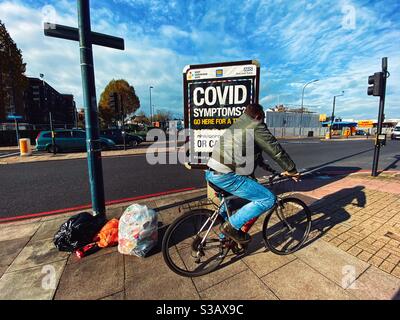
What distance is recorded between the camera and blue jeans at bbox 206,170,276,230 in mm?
2332

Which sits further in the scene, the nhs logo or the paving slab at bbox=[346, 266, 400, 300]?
the nhs logo

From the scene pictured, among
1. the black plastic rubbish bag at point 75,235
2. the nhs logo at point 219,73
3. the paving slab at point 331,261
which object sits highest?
the nhs logo at point 219,73

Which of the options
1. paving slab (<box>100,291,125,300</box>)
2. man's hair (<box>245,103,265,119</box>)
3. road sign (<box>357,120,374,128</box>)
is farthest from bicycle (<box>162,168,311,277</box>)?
road sign (<box>357,120,374,128</box>)

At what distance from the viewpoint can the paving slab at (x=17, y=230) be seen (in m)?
3.27

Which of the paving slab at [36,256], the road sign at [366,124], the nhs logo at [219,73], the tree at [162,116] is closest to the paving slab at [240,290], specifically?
the paving slab at [36,256]

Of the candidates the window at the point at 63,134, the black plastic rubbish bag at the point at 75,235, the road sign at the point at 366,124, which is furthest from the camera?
the road sign at the point at 366,124

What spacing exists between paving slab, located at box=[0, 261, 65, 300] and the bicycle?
128 cm

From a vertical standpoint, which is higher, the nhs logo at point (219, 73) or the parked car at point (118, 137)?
the nhs logo at point (219, 73)

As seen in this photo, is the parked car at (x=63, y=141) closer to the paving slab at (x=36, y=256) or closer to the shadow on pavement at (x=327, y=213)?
the paving slab at (x=36, y=256)

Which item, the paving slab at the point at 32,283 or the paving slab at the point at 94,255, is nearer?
the paving slab at the point at 32,283

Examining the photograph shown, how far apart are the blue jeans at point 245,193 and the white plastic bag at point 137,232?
1024mm

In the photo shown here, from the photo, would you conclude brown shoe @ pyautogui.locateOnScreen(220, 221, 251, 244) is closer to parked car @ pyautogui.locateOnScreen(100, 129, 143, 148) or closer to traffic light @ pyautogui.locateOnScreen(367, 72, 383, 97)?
traffic light @ pyautogui.locateOnScreen(367, 72, 383, 97)

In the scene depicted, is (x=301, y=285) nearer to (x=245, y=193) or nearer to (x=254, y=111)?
(x=245, y=193)

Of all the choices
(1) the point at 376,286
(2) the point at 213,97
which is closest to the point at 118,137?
(2) the point at 213,97
